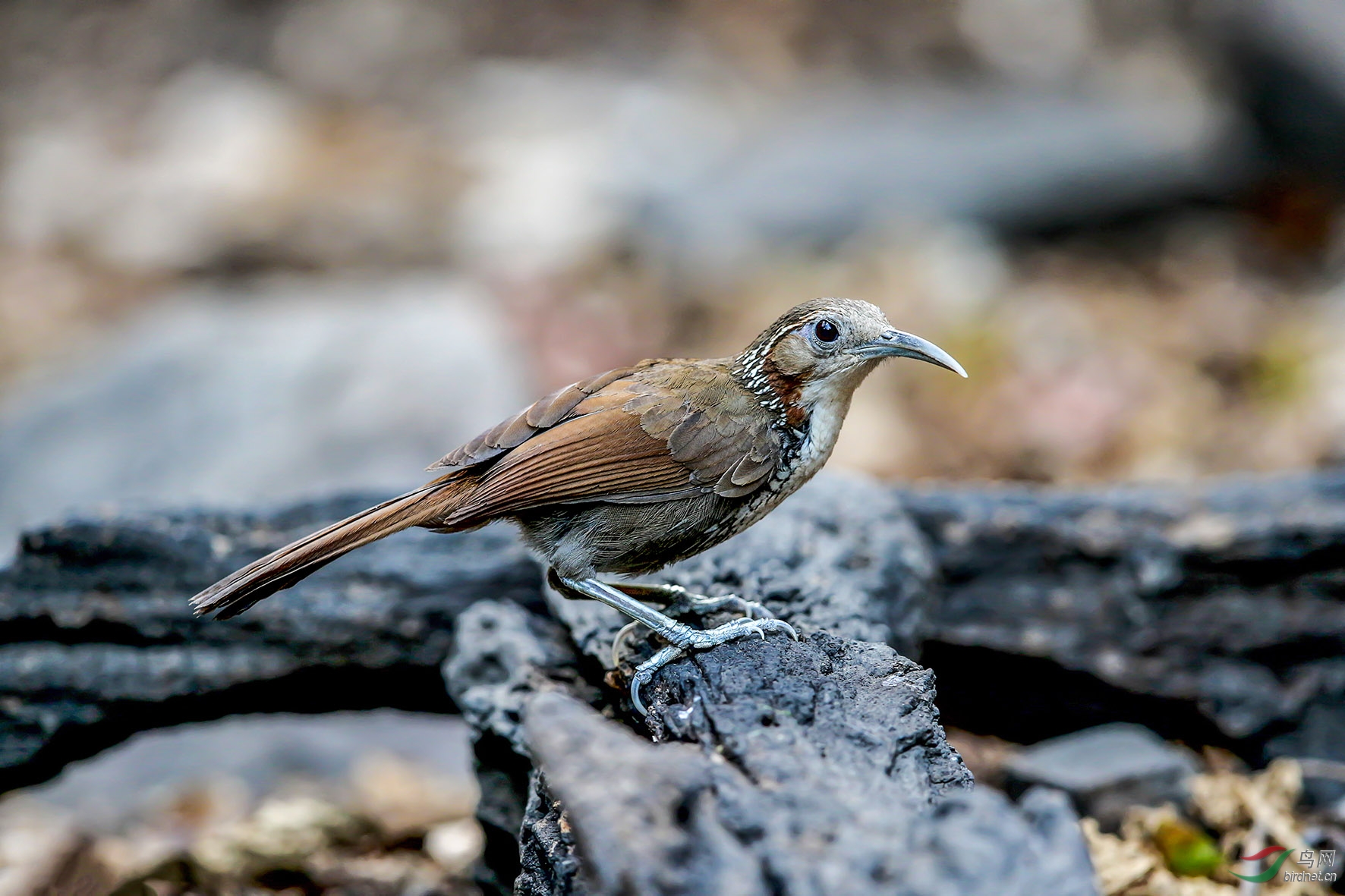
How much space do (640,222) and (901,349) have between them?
6.79 metres

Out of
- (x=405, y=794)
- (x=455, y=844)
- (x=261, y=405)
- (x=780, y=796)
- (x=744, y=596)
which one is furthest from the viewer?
(x=261, y=405)

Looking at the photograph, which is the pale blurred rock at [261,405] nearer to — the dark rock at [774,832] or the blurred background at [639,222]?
the blurred background at [639,222]

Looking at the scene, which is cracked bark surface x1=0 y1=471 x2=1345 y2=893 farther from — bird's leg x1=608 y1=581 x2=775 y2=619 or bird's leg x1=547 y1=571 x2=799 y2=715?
bird's leg x1=547 y1=571 x2=799 y2=715

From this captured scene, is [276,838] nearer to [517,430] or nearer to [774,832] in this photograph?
[517,430]

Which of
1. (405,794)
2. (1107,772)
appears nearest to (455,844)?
(405,794)

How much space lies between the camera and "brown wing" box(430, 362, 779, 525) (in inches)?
130

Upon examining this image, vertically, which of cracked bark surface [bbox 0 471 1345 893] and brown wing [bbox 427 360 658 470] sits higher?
brown wing [bbox 427 360 658 470]

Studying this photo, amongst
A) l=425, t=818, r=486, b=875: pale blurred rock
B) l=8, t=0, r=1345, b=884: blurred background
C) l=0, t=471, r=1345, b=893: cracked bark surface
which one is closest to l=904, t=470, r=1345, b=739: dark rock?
l=0, t=471, r=1345, b=893: cracked bark surface

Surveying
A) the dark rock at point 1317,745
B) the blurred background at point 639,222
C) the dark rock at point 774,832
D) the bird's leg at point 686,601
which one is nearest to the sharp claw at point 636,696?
the bird's leg at point 686,601

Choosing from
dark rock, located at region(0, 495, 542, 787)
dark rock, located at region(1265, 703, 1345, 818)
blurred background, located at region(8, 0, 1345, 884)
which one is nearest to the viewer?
dark rock, located at region(0, 495, 542, 787)

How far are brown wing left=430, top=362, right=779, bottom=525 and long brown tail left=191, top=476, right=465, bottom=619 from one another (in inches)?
5.7

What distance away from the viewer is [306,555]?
10.2ft

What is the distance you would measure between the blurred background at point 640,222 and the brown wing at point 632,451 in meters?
2.09

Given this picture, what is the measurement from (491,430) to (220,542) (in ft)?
4.17
